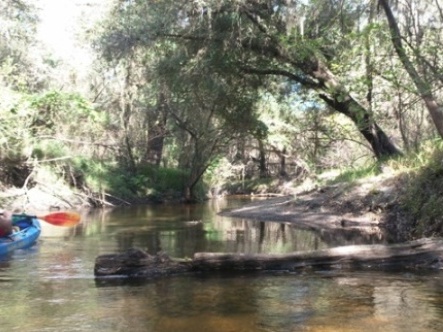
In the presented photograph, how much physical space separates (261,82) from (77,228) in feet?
25.9

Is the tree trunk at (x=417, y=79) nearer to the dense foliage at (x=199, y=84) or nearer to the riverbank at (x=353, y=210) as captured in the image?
the dense foliage at (x=199, y=84)

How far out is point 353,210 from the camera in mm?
14781

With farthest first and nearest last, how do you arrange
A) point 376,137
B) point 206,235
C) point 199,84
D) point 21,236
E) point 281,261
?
point 199,84 < point 376,137 < point 206,235 < point 21,236 < point 281,261

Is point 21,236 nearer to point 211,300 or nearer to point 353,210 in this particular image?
point 211,300

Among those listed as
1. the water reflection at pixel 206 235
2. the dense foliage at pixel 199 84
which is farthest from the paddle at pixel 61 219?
the dense foliage at pixel 199 84

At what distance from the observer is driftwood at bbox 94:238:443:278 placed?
24.9 ft

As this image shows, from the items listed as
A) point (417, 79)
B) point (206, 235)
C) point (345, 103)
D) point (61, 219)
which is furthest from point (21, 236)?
point (345, 103)

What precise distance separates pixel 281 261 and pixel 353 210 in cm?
734

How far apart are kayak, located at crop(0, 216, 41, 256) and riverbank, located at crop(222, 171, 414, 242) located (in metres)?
6.63

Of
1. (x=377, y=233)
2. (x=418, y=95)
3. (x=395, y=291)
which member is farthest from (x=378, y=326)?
(x=377, y=233)

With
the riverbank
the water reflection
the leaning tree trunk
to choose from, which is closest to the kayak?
the water reflection

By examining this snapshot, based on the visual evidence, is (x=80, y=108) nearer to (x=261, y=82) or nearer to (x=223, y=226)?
(x=261, y=82)

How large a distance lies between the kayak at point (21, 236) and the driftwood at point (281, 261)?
125 inches

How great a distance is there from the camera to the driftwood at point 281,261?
759 centimetres
